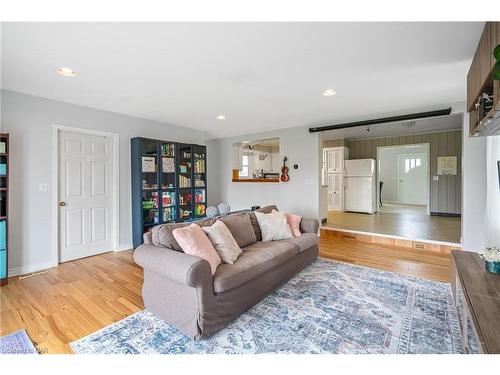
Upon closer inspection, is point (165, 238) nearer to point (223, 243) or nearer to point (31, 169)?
point (223, 243)

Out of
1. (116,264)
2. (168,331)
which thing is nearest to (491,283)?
(168,331)

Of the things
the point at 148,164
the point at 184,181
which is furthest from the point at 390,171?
the point at 148,164

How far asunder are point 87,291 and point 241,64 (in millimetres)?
2921

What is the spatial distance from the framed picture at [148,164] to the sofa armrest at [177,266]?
2.57m

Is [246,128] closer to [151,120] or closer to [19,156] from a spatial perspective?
[151,120]

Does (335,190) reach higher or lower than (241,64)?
lower

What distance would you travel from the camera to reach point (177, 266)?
1793 mm

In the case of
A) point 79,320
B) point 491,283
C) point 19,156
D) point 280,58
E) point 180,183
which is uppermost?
point 280,58

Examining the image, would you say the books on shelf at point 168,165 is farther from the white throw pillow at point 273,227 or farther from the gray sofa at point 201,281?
the gray sofa at point 201,281

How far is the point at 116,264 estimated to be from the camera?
3490mm

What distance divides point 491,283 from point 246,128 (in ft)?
15.2

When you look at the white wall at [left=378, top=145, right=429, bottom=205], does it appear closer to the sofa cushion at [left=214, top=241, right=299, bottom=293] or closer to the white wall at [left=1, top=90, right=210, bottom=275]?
the sofa cushion at [left=214, top=241, right=299, bottom=293]

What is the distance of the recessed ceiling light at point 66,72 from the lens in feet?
8.20

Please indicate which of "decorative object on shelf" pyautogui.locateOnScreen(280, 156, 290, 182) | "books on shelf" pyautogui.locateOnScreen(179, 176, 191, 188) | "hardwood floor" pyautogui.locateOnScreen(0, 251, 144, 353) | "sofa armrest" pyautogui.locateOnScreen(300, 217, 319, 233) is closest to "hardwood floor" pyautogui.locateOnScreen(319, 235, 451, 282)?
"sofa armrest" pyautogui.locateOnScreen(300, 217, 319, 233)
